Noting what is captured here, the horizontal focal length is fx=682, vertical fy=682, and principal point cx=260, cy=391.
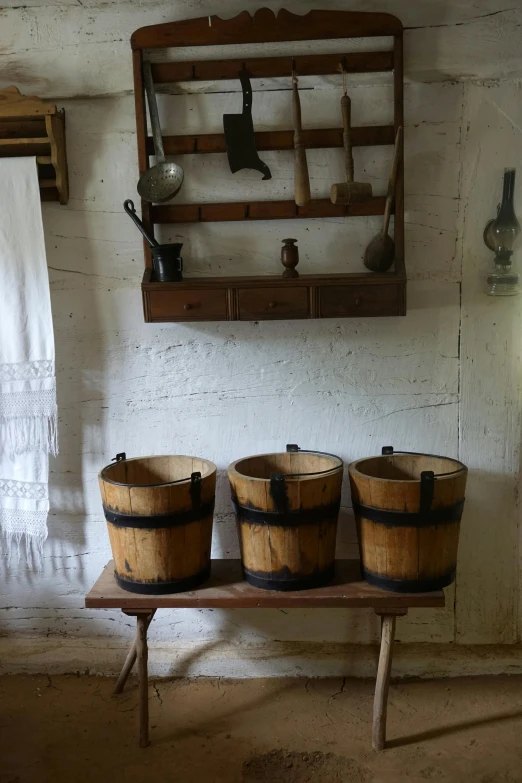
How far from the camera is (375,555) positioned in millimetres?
2355

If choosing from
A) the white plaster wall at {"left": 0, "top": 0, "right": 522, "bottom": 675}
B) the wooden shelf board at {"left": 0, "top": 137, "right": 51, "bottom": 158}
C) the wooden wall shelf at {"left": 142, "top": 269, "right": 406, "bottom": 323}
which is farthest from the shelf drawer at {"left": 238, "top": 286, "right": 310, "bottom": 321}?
the wooden shelf board at {"left": 0, "top": 137, "right": 51, "bottom": 158}

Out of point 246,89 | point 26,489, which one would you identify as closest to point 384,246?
point 246,89

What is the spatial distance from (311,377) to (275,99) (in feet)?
3.50

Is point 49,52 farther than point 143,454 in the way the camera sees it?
No

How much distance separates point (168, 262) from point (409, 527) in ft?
4.14

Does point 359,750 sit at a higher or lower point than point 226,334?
lower

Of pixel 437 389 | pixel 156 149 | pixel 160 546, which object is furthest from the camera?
pixel 437 389

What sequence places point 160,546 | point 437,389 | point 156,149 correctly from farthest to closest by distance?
point 437,389 → point 156,149 → point 160,546

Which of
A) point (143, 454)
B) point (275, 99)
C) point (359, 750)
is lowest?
point (359, 750)

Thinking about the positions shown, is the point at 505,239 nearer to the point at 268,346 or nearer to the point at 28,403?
the point at 268,346

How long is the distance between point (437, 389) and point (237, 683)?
4.80 feet

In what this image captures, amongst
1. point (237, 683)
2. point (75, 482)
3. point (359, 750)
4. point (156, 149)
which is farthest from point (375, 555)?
point (156, 149)

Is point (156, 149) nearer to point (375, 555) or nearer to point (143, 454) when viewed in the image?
point (143, 454)

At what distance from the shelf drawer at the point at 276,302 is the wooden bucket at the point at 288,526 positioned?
58cm
